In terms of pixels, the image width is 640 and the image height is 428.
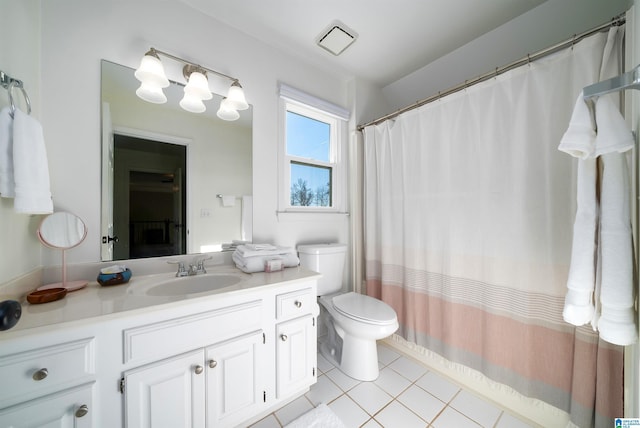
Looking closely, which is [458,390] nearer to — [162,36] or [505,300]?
[505,300]

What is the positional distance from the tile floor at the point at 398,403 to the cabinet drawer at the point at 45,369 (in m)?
0.86

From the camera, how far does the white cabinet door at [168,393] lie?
833 mm

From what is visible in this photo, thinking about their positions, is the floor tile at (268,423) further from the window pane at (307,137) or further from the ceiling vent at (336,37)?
the ceiling vent at (336,37)

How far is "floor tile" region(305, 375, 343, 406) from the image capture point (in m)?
1.33

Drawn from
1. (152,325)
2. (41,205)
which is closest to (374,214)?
(152,325)

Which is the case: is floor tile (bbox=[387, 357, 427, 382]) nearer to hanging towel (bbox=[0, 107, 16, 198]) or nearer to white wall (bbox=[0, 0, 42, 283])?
white wall (bbox=[0, 0, 42, 283])

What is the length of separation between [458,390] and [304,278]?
4.16 ft

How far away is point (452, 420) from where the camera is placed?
1.20m

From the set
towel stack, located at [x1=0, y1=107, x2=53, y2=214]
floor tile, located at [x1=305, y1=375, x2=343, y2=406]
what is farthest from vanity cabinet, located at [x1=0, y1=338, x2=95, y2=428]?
floor tile, located at [x1=305, y1=375, x2=343, y2=406]

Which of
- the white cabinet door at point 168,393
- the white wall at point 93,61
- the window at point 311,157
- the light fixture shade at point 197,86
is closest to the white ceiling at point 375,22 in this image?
the white wall at point 93,61

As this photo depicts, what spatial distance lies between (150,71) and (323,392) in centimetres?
212

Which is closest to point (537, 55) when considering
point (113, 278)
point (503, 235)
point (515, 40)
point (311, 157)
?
point (515, 40)

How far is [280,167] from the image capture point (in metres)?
1.75

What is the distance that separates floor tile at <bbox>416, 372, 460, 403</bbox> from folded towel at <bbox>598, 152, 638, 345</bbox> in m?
0.98
